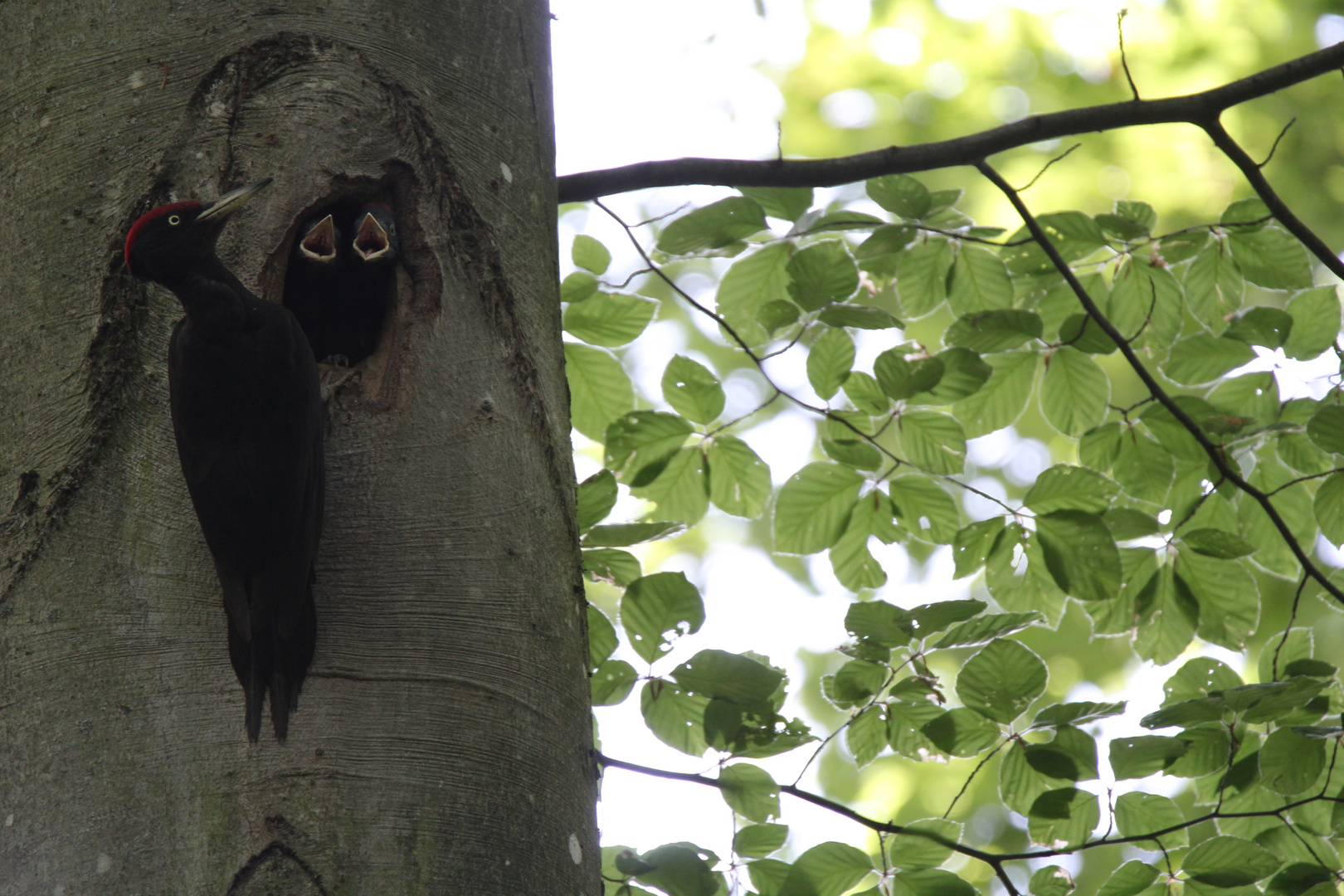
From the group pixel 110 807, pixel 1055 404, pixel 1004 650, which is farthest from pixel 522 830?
pixel 1055 404

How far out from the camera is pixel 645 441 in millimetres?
2623

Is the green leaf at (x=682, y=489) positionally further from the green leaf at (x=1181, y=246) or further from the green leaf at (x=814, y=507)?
the green leaf at (x=1181, y=246)

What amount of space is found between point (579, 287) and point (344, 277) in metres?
0.74

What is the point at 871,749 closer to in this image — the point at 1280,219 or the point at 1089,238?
the point at 1089,238

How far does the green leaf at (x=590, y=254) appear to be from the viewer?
8.70ft

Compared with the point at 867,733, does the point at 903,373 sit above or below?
above

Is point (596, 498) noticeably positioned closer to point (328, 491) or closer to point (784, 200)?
point (784, 200)

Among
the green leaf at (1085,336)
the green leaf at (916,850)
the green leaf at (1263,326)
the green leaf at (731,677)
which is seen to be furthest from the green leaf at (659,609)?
the green leaf at (1263,326)

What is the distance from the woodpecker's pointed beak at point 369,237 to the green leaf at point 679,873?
4.16 feet

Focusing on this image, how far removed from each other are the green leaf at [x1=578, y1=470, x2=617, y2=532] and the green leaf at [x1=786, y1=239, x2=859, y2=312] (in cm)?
63

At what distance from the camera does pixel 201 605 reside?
4.50ft

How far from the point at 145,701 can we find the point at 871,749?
1553mm

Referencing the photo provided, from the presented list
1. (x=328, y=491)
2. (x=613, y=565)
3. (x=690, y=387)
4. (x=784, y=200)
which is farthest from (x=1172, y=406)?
(x=328, y=491)

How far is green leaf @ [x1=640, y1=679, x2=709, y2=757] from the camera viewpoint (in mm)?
2295
